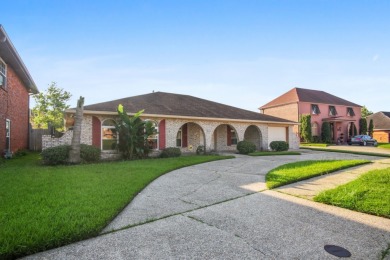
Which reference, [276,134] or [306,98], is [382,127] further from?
[276,134]

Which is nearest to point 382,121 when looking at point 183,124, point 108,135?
point 183,124

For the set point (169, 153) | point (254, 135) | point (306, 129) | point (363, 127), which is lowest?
point (169, 153)

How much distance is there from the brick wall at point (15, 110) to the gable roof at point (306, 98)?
30.9 meters

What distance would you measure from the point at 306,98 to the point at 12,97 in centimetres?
3351

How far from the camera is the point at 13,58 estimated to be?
1267cm

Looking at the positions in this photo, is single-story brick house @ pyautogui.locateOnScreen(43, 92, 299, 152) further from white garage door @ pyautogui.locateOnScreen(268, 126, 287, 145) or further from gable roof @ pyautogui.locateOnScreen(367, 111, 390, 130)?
gable roof @ pyautogui.locateOnScreen(367, 111, 390, 130)

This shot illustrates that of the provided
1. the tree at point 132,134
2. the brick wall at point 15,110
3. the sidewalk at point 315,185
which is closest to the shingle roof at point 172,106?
the tree at point 132,134

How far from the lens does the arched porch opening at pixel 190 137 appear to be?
18.3 meters

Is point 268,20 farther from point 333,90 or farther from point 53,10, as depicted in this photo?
point 333,90

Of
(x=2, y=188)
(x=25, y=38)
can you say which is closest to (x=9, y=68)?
(x=25, y=38)

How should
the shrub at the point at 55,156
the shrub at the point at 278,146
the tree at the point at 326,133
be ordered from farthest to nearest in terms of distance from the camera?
1. the tree at the point at 326,133
2. the shrub at the point at 278,146
3. the shrub at the point at 55,156

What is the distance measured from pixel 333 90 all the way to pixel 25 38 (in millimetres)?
42725

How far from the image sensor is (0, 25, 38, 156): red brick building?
12.3m

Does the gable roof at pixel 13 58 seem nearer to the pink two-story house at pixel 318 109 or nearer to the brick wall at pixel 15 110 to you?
the brick wall at pixel 15 110
